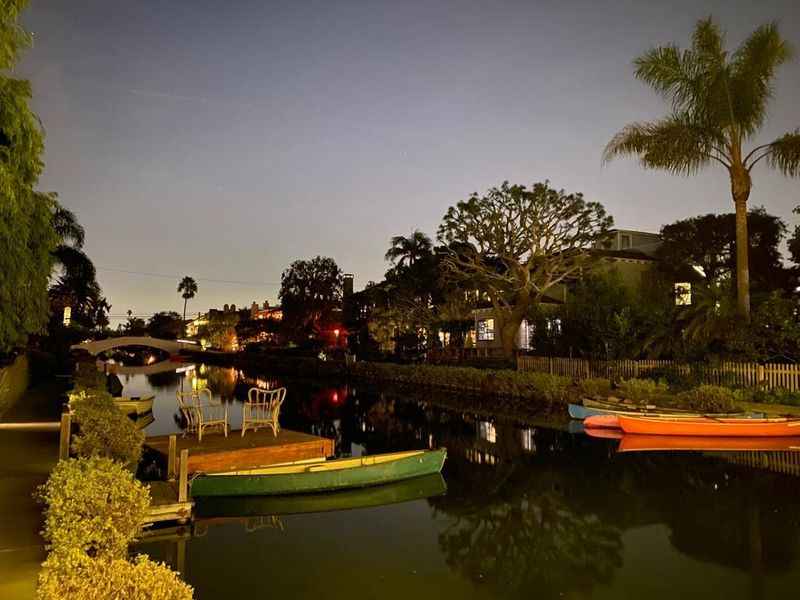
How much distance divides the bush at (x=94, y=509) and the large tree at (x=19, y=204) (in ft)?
11.1

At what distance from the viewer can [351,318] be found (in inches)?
2446

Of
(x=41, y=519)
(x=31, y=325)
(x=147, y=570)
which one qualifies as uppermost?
(x=31, y=325)

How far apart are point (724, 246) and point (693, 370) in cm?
2788

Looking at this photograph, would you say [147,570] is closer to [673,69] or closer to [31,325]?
[31,325]

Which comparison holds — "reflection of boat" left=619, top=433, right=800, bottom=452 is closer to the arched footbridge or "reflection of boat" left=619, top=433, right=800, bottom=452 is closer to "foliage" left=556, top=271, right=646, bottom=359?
"foliage" left=556, top=271, right=646, bottom=359

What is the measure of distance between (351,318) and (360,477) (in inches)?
1981

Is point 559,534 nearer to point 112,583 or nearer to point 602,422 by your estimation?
point 112,583

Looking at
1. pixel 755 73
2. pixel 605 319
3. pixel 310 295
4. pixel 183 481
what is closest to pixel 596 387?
pixel 605 319

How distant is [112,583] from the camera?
4.43 m

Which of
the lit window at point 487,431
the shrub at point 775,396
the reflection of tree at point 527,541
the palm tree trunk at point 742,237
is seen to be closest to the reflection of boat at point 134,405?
the lit window at point 487,431

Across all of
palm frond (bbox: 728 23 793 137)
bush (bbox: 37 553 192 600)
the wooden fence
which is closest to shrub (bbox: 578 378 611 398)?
the wooden fence

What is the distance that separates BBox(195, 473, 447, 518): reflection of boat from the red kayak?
908 centimetres

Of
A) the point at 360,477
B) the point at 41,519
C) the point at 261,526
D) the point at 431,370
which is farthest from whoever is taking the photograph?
the point at 431,370

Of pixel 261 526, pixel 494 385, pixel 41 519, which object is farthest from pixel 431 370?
pixel 41 519
